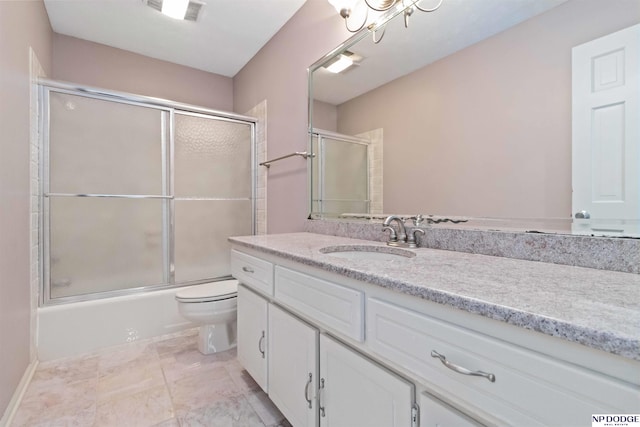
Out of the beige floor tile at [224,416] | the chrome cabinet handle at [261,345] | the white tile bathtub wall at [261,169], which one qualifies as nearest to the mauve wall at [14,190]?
the beige floor tile at [224,416]

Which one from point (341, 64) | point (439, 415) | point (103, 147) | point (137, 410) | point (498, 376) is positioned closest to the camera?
point (498, 376)

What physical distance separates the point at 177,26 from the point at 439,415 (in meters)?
2.88

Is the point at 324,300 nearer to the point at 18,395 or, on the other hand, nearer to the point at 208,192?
the point at 18,395

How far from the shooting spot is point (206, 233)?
2.62 m

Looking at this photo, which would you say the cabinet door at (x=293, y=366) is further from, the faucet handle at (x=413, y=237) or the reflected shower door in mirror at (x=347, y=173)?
the reflected shower door in mirror at (x=347, y=173)

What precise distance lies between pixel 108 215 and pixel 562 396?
2.66 meters

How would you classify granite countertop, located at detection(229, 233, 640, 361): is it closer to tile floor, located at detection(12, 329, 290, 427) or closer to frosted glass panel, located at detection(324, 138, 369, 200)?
frosted glass panel, located at detection(324, 138, 369, 200)

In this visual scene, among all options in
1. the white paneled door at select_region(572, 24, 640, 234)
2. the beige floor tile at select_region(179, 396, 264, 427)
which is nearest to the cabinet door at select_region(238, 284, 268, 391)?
the beige floor tile at select_region(179, 396, 264, 427)

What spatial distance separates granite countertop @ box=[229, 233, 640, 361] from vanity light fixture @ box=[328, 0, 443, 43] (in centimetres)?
117

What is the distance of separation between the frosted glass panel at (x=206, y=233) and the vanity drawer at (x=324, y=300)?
63.2 inches

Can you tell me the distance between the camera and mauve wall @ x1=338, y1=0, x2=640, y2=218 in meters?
0.93

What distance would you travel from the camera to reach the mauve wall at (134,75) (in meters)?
2.43

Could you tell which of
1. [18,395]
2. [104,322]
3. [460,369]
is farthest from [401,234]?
[104,322]

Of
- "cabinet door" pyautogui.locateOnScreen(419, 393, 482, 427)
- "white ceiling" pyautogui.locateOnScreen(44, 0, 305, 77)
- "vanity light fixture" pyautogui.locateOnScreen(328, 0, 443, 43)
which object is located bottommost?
"cabinet door" pyautogui.locateOnScreen(419, 393, 482, 427)
